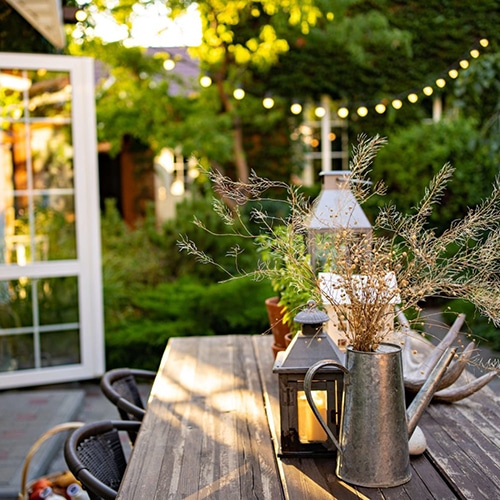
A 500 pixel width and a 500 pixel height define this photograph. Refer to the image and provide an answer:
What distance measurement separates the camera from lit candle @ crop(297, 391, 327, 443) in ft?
5.97

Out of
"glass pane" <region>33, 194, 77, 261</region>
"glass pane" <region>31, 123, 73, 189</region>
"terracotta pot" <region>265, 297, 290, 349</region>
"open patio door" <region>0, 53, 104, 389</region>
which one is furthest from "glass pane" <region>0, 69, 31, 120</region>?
"terracotta pot" <region>265, 297, 290, 349</region>

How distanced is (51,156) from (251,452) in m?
3.54

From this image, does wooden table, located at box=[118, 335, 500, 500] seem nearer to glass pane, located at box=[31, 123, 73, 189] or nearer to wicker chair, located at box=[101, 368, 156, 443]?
→ wicker chair, located at box=[101, 368, 156, 443]

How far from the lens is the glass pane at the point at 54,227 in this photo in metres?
4.94

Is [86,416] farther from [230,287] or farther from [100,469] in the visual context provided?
[100,469]

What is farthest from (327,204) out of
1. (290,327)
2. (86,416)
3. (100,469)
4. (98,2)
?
(98,2)

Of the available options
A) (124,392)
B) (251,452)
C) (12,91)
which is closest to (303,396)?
(251,452)

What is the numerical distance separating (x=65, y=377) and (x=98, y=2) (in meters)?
3.32

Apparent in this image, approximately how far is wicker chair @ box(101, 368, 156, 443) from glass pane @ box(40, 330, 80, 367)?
218 cm

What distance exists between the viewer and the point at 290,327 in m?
2.41

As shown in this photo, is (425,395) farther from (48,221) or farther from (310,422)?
(48,221)

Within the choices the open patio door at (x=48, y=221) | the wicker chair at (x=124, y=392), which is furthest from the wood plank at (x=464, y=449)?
the open patio door at (x=48, y=221)

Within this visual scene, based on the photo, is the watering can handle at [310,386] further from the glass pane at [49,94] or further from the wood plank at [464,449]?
the glass pane at [49,94]

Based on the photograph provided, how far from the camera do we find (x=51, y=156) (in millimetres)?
4961
